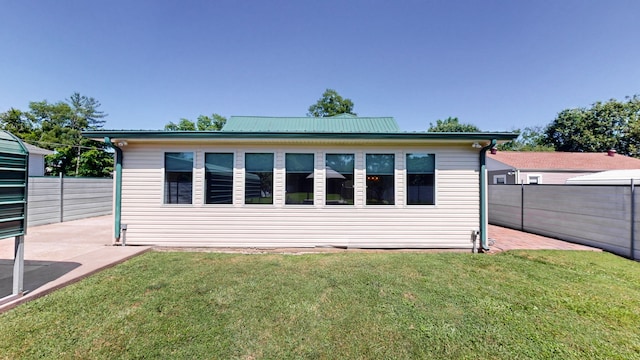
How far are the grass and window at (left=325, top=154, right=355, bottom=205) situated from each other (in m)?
1.66

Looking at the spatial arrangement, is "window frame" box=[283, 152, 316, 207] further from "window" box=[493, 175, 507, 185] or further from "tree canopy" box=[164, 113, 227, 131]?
"tree canopy" box=[164, 113, 227, 131]

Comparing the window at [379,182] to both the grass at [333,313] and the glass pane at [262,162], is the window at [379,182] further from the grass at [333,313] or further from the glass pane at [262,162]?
the glass pane at [262,162]

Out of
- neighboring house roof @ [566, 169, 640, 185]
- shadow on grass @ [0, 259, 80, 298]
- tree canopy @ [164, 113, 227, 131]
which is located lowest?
shadow on grass @ [0, 259, 80, 298]

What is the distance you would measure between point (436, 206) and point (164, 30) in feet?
42.9

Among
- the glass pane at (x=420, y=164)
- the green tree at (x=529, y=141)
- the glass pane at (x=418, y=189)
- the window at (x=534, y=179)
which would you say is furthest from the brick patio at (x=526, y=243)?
the green tree at (x=529, y=141)

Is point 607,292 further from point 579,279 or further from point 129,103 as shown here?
point 129,103

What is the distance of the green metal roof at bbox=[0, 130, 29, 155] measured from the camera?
9.27ft

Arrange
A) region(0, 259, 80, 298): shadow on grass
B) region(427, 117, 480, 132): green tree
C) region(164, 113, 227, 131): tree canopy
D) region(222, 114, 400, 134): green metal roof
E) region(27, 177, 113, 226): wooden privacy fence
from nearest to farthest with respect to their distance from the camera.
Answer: region(0, 259, 80, 298): shadow on grass < region(27, 177, 113, 226): wooden privacy fence < region(222, 114, 400, 134): green metal roof < region(164, 113, 227, 131): tree canopy < region(427, 117, 480, 132): green tree

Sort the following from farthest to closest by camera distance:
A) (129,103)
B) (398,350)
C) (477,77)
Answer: (129,103), (477,77), (398,350)

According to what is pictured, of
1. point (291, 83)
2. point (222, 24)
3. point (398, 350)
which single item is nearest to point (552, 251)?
point (398, 350)

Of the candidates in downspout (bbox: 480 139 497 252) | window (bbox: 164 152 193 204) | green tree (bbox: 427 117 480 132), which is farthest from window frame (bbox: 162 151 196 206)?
green tree (bbox: 427 117 480 132)

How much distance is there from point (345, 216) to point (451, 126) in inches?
1337

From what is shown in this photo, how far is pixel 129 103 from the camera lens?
17547 mm

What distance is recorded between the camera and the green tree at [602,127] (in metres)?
24.5
